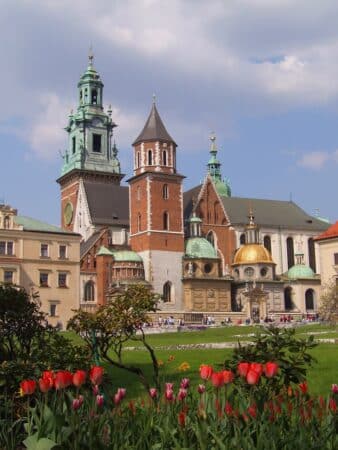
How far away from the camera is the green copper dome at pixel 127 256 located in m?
68.2

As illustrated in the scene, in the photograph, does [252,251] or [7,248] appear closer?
[7,248]

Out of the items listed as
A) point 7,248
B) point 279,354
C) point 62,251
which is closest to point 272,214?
point 62,251

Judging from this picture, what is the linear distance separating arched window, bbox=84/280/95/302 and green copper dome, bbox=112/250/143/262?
3.80 meters

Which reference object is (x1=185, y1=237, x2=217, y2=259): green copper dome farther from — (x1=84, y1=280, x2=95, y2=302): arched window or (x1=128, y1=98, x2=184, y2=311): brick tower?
(x1=84, y1=280, x2=95, y2=302): arched window

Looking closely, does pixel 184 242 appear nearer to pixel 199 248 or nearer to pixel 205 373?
pixel 199 248

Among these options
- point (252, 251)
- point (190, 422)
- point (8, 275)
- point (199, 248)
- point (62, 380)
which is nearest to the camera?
point (190, 422)

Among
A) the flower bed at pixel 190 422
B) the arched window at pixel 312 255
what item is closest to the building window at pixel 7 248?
the arched window at pixel 312 255

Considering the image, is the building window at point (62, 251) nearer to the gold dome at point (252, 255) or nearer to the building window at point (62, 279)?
the building window at point (62, 279)

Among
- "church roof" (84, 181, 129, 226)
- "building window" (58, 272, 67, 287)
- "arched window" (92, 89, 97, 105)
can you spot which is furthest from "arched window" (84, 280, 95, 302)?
"arched window" (92, 89, 97, 105)

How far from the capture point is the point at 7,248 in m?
54.3

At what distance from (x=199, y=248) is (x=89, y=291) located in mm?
12380

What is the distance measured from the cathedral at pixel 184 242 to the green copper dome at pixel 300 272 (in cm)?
14

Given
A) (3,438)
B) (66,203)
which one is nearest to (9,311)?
(3,438)

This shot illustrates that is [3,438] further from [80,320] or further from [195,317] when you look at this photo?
[195,317]
